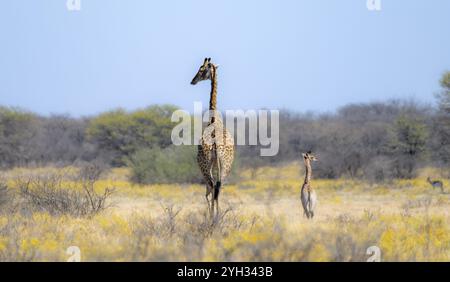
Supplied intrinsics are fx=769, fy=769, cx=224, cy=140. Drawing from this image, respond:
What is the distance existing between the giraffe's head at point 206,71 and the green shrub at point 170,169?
54.9 ft

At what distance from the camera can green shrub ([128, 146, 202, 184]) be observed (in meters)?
28.7

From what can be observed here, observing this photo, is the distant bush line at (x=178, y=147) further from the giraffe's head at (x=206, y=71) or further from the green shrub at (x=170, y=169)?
the giraffe's head at (x=206, y=71)

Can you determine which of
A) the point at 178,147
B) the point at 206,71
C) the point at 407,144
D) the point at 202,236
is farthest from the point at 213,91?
the point at 407,144

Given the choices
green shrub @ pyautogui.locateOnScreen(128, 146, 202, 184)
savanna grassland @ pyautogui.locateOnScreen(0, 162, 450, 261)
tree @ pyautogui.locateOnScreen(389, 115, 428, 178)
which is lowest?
savanna grassland @ pyautogui.locateOnScreen(0, 162, 450, 261)

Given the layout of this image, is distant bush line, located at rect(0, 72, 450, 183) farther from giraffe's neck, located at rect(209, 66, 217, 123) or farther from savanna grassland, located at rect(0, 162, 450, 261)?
giraffe's neck, located at rect(209, 66, 217, 123)

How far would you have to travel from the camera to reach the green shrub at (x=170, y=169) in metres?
28.7

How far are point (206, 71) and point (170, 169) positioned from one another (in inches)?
687

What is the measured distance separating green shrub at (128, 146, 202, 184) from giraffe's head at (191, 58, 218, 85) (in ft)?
54.9

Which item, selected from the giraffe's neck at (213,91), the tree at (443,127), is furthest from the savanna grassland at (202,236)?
the tree at (443,127)

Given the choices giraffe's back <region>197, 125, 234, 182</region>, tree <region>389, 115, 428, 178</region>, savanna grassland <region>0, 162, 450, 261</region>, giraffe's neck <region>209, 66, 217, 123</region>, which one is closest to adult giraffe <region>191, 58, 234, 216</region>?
giraffe's back <region>197, 125, 234, 182</region>

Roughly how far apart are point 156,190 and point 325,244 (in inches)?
690

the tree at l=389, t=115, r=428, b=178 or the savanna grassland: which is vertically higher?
the tree at l=389, t=115, r=428, b=178

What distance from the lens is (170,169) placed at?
28.8m

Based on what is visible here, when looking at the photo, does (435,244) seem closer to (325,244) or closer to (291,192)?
(325,244)
